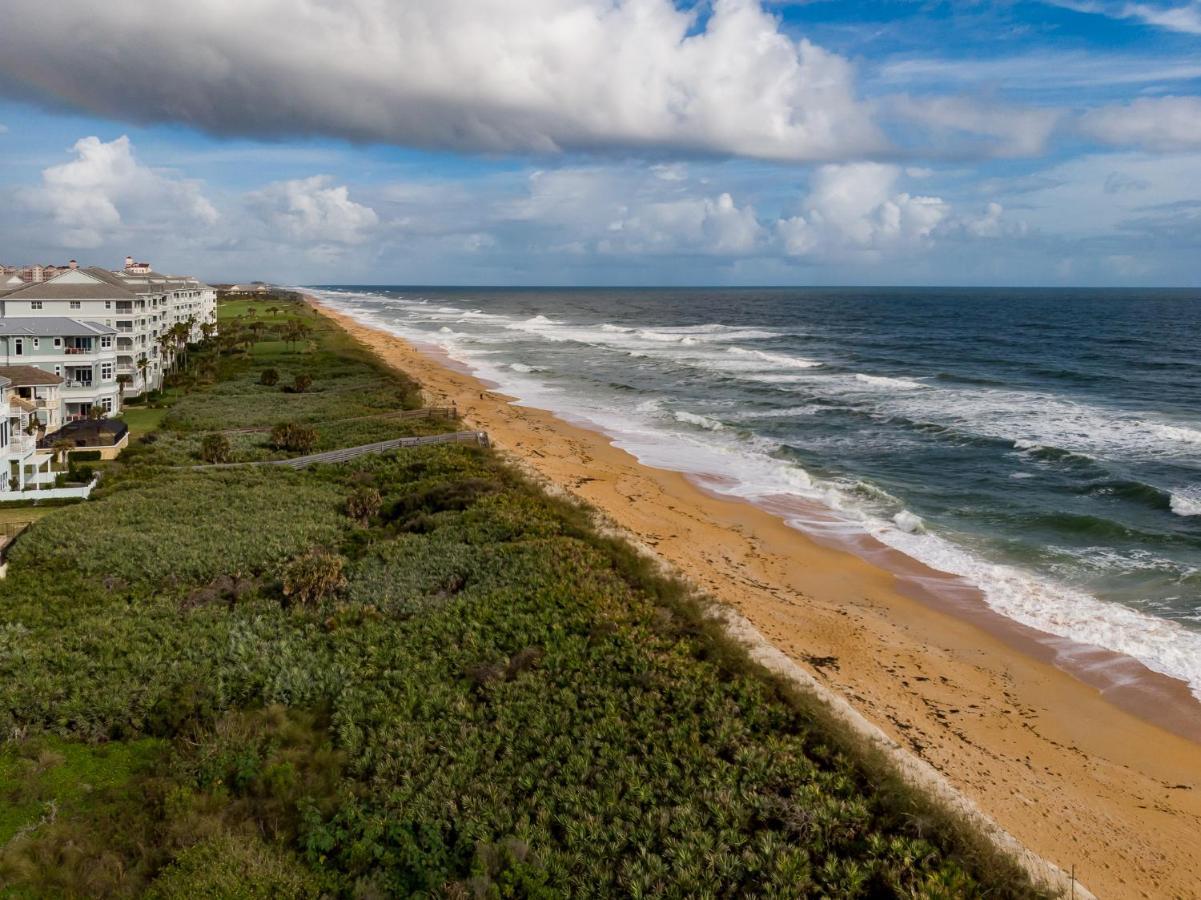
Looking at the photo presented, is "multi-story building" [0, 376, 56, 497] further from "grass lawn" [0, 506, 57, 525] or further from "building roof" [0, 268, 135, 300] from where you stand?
"building roof" [0, 268, 135, 300]

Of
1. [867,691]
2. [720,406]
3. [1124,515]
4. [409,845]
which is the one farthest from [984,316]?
[409,845]

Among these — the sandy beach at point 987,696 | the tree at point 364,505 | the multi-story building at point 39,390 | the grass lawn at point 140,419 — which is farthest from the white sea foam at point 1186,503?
the multi-story building at point 39,390

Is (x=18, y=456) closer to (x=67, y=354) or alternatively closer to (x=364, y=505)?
(x=67, y=354)

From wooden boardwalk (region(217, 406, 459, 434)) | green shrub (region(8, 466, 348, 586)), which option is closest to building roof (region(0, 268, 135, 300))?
wooden boardwalk (region(217, 406, 459, 434))

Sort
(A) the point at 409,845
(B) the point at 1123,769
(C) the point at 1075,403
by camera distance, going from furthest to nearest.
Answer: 1. (C) the point at 1075,403
2. (B) the point at 1123,769
3. (A) the point at 409,845

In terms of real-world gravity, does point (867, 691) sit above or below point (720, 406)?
below

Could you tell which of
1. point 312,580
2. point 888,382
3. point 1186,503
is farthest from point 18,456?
point 888,382

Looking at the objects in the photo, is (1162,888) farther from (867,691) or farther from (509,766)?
(509,766)
